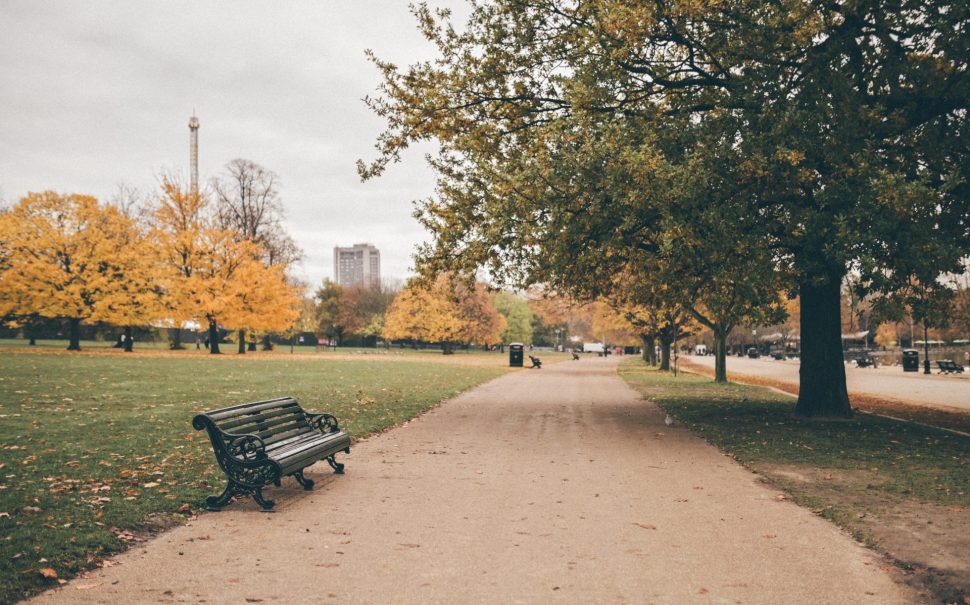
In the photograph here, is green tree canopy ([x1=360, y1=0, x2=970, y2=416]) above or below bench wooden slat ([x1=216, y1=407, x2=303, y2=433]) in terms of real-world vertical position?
above

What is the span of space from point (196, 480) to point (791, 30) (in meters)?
11.5

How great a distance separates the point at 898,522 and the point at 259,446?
623 centimetres

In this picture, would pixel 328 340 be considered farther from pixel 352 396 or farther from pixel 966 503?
pixel 966 503

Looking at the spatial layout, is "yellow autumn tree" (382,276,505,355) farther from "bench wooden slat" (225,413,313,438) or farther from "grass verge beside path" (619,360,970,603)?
"bench wooden slat" (225,413,313,438)

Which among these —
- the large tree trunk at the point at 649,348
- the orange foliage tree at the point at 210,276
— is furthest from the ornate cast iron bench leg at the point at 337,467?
the large tree trunk at the point at 649,348

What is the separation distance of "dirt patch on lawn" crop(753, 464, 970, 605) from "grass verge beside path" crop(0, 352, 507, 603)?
605 centimetres

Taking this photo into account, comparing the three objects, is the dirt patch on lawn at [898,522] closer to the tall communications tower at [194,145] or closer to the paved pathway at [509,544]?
the paved pathway at [509,544]

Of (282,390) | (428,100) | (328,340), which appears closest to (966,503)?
(428,100)

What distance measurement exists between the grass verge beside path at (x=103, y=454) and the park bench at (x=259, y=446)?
52 centimetres

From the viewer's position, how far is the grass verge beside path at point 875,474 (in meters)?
5.23

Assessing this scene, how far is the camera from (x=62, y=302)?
1447 inches

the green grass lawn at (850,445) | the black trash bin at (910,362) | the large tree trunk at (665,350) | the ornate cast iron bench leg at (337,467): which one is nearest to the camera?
the green grass lawn at (850,445)

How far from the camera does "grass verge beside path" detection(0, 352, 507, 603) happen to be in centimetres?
499

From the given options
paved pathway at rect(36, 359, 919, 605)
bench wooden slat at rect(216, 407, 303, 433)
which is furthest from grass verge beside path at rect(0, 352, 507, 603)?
bench wooden slat at rect(216, 407, 303, 433)
